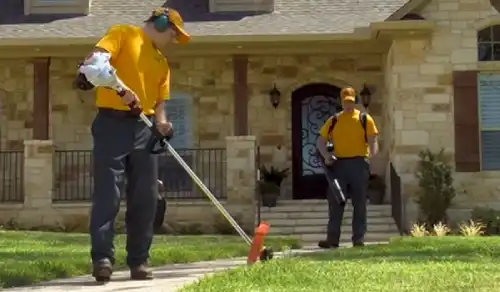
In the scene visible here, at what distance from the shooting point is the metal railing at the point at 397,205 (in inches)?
480

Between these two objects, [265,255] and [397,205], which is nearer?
[265,255]

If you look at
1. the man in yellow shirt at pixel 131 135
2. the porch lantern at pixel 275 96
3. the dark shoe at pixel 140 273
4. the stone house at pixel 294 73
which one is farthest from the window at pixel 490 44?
the dark shoe at pixel 140 273

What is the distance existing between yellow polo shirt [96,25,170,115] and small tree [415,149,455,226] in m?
7.57

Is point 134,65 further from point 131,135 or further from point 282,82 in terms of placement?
point 282,82

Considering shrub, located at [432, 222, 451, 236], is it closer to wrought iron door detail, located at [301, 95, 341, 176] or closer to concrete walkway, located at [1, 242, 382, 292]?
wrought iron door detail, located at [301, 95, 341, 176]

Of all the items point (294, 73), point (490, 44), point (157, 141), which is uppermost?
point (490, 44)

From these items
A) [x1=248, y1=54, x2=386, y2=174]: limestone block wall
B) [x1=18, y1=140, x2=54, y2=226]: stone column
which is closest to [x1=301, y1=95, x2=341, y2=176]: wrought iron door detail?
[x1=248, y1=54, x2=386, y2=174]: limestone block wall

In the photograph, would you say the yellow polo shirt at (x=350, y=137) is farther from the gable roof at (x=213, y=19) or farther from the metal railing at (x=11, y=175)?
the metal railing at (x=11, y=175)

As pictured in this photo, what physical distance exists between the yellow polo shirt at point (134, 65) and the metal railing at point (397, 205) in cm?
743

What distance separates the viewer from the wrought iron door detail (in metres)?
15.2

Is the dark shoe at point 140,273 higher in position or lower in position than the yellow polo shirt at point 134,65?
lower

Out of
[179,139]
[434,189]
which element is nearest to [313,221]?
[434,189]

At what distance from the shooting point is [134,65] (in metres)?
5.25

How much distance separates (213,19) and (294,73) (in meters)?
1.74
